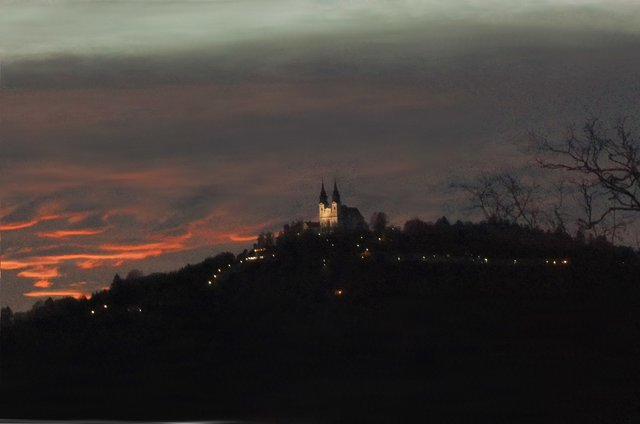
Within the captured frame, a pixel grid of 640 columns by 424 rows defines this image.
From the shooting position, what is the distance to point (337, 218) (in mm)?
21016

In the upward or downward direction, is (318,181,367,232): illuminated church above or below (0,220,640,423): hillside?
above

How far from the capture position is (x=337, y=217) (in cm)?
2105

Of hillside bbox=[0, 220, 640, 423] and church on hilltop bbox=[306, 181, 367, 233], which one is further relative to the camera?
church on hilltop bbox=[306, 181, 367, 233]

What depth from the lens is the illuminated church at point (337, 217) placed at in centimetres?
2081

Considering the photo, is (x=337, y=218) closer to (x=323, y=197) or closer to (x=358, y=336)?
(x=323, y=197)

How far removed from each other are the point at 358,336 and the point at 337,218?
4807mm

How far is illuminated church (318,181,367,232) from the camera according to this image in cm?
2081

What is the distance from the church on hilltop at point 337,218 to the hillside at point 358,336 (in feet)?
1.01

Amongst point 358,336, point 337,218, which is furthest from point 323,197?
point 358,336

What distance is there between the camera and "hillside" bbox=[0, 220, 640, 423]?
43.7ft

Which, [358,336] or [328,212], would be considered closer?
[358,336]

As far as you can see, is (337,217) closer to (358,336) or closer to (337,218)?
(337,218)

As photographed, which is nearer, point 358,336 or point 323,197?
point 358,336

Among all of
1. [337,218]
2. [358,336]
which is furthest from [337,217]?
[358,336]
